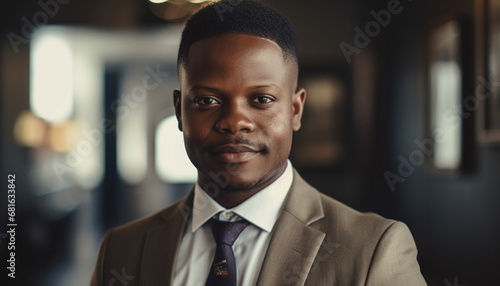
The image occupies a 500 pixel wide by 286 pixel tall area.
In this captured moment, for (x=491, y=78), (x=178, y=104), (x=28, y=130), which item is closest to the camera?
(x=178, y=104)

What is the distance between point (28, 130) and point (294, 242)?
4.92 meters

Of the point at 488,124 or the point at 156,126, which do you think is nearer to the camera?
the point at 488,124

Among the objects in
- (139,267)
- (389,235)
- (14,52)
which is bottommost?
(139,267)

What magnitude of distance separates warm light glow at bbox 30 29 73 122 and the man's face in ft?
16.4

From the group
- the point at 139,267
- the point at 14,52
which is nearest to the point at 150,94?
the point at 14,52

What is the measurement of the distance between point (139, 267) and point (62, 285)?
3.91m

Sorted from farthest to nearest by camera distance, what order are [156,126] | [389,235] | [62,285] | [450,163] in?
1. [156,126]
2. [62,285]
3. [450,163]
4. [389,235]

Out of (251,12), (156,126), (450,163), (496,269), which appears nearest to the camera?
(251,12)

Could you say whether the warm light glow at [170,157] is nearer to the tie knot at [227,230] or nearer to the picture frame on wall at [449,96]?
the picture frame on wall at [449,96]

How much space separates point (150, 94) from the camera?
27.6ft

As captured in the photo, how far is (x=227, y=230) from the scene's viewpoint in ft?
4.07

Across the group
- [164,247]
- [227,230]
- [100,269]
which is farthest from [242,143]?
[100,269]

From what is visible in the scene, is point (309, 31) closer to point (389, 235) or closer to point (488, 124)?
point (488, 124)

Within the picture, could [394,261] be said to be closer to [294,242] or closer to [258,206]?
[294,242]
